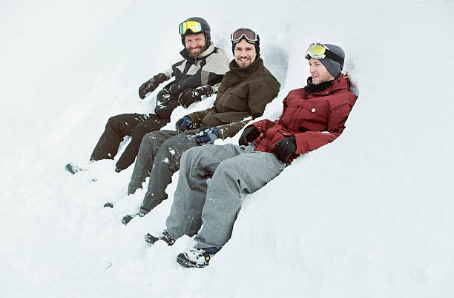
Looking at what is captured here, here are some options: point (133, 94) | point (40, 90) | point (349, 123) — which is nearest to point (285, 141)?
point (349, 123)

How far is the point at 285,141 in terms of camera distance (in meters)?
2.47

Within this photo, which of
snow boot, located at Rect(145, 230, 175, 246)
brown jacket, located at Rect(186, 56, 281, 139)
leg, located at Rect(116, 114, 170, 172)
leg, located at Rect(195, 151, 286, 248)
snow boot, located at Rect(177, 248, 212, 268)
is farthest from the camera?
leg, located at Rect(116, 114, 170, 172)

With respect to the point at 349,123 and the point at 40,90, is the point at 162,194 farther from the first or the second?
the point at 40,90

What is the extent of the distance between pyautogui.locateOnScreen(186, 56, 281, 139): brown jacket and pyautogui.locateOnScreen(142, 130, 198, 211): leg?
1.50 feet

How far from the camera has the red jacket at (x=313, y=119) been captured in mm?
2461

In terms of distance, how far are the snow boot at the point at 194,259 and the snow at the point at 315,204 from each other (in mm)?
58

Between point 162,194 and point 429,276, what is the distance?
92.0 inches

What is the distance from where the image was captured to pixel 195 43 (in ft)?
15.4

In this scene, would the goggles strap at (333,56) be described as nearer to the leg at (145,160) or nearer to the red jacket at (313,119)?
the red jacket at (313,119)

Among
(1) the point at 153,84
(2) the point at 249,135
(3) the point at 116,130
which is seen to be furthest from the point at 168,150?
(1) the point at 153,84

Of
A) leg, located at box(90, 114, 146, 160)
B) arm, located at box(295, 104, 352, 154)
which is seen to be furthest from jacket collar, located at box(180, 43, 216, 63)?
arm, located at box(295, 104, 352, 154)

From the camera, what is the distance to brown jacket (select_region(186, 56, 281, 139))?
358 cm

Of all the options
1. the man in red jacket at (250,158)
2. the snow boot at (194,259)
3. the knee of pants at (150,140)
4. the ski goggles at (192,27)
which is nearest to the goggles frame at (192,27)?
the ski goggles at (192,27)

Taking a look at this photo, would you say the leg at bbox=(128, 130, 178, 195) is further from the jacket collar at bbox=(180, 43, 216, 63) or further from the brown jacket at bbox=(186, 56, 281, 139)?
the jacket collar at bbox=(180, 43, 216, 63)
